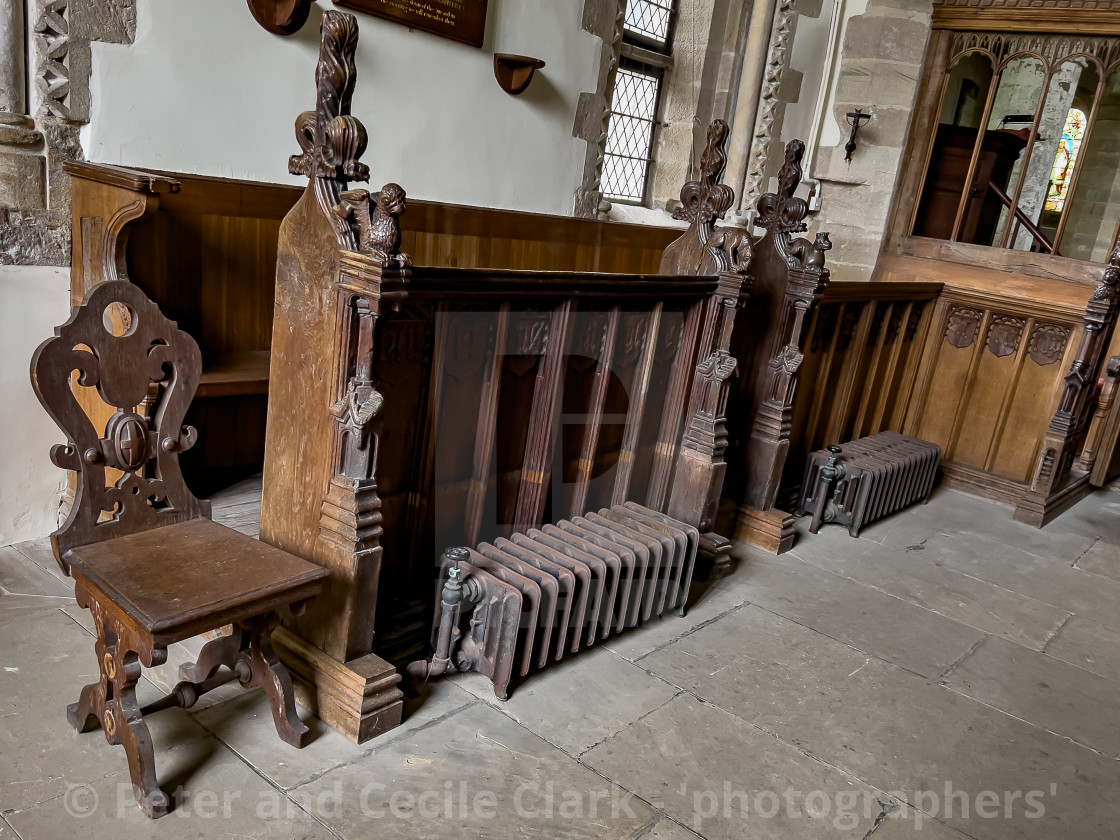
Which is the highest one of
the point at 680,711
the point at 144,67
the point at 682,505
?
the point at 144,67

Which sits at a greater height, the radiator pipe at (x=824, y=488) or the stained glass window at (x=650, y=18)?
the stained glass window at (x=650, y=18)

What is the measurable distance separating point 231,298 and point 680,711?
7.04 feet

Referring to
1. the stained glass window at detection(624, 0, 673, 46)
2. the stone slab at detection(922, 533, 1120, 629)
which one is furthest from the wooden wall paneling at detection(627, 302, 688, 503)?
the stained glass window at detection(624, 0, 673, 46)

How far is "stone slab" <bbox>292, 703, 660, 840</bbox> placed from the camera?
1.85m

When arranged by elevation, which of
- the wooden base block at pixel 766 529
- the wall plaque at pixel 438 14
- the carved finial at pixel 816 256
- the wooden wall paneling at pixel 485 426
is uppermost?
the wall plaque at pixel 438 14

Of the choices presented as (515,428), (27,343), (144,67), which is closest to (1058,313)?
(515,428)

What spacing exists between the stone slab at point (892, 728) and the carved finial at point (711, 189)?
1.46 metres

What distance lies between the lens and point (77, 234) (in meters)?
2.86

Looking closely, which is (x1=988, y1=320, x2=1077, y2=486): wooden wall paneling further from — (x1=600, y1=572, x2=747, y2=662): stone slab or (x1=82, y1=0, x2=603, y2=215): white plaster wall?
(x1=82, y1=0, x2=603, y2=215): white plaster wall

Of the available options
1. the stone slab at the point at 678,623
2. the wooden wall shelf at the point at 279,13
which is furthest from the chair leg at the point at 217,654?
the wooden wall shelf at the point at 279,13

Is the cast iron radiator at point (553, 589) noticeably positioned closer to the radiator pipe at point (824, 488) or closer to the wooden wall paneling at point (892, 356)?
the radiator pipe at point (824, 488)

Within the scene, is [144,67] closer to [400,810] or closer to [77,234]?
[77,234]

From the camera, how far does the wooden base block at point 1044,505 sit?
4.44 m

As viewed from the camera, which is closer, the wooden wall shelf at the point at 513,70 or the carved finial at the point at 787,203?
the carved finial at the point at 787,203
